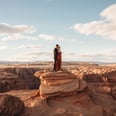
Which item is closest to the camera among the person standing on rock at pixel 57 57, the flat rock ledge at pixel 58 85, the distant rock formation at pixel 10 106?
the distant rock formation at pixel 10 106

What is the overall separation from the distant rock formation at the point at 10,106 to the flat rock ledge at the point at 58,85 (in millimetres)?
5662

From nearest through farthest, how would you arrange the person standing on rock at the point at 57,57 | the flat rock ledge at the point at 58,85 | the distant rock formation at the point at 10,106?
the distant rock formation at the point at 10,106, the flat rock ledge at the point at 58,85, the person standing on rock at the point at 57,57

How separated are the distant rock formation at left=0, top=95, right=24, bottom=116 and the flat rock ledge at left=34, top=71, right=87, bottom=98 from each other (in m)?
5.66

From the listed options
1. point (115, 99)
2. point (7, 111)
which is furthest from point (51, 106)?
point (115, 99)

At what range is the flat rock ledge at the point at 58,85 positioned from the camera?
3139 centimetres

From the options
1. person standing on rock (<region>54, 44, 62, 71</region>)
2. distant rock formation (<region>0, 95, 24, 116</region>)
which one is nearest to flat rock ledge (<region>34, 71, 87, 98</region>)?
person standing on rock (<region>54, 44, 62, 71</region>)

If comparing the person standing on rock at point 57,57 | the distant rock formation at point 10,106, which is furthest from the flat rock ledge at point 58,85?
the distant rock formation at point 10,106

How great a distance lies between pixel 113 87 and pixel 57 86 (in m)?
14.4

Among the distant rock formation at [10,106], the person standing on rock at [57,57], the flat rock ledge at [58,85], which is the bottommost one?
the distant rock formation at [10,106]

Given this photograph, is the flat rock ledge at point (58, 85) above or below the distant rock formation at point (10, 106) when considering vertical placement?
above

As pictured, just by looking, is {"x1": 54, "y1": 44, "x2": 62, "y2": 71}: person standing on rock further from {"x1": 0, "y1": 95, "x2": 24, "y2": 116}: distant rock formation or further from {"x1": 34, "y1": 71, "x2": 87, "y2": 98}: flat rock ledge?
{"x1": 0, "y1": 95, "x2": 24, "y2": 116}: distant rock formation

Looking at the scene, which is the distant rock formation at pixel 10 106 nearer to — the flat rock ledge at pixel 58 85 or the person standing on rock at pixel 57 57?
the flat rock ledge at pixel 58 85

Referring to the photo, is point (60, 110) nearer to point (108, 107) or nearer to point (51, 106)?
point (51, 106)

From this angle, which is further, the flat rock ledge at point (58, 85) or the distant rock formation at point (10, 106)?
the flat rock ledge at point (58, 85)
